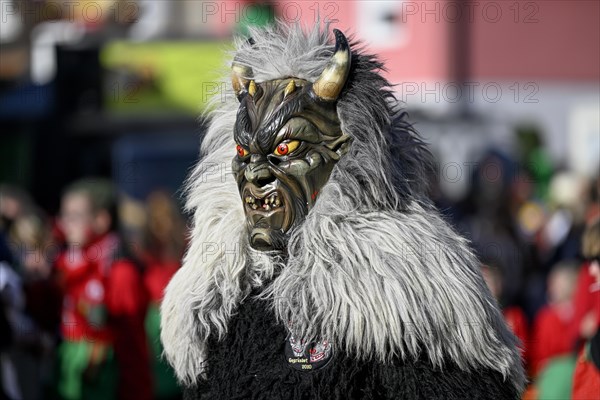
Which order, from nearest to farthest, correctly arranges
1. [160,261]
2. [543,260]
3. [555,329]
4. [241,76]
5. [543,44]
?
1. [241,76]
2. [555,329]
3. [160,261]
4. [543,260]
5. [543,44]

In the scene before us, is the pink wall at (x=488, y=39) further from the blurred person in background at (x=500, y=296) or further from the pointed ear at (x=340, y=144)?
the pointed ear at (x=340, y=144)

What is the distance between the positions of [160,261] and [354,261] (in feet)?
13.3

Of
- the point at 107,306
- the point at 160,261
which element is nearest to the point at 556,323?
the point at 160,261

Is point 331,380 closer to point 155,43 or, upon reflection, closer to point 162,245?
point 162,245

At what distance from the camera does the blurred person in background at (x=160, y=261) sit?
6336 millimetres

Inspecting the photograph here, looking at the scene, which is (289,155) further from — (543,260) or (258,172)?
(543,260)

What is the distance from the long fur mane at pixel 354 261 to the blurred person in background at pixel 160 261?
299 cm

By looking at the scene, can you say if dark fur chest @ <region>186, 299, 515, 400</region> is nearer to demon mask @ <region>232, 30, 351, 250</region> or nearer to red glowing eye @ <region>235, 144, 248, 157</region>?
demon mask @ <region>232, 30, 351, 250</region>

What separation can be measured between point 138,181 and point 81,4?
4.30 metres

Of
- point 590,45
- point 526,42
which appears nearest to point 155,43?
point 526,42

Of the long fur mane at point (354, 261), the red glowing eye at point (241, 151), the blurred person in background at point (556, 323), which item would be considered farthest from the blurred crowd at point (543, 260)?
the red glowing eye at point (241, 151)

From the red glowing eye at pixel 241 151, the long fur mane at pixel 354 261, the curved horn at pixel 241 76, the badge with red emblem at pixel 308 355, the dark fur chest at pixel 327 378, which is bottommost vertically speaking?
the dark fur chest at pixel 327 378

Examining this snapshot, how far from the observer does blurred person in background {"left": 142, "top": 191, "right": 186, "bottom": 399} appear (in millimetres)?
6336

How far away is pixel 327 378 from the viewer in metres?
2.68
